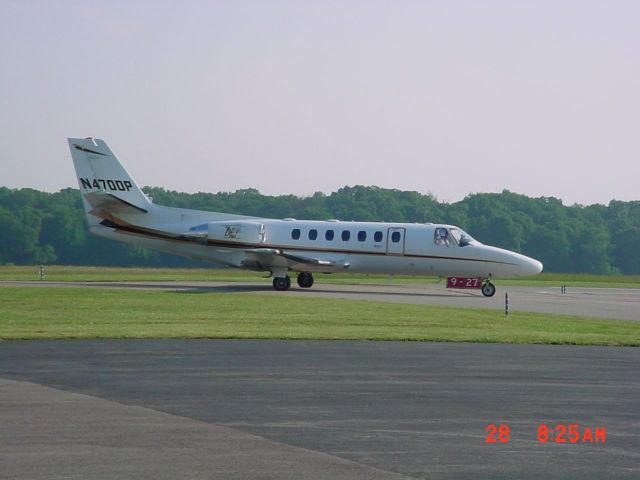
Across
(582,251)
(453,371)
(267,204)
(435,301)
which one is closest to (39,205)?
(267,204)

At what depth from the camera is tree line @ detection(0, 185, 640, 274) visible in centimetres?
10912

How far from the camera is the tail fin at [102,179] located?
45344mm

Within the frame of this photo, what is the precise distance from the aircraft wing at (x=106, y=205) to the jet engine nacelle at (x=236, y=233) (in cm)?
333

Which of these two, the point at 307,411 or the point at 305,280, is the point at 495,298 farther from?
the point at 307,411

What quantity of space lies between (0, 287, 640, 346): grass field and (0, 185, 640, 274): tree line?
2859 inches

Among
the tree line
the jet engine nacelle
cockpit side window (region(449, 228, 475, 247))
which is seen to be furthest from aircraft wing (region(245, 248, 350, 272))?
the tree line

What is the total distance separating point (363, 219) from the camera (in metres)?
126

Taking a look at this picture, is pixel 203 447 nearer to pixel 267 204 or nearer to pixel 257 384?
pixel 257 384

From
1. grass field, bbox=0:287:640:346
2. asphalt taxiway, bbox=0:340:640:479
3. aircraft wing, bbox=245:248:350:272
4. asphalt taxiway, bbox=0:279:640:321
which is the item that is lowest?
asphalt taxiway, bbox=0:340:640:479
